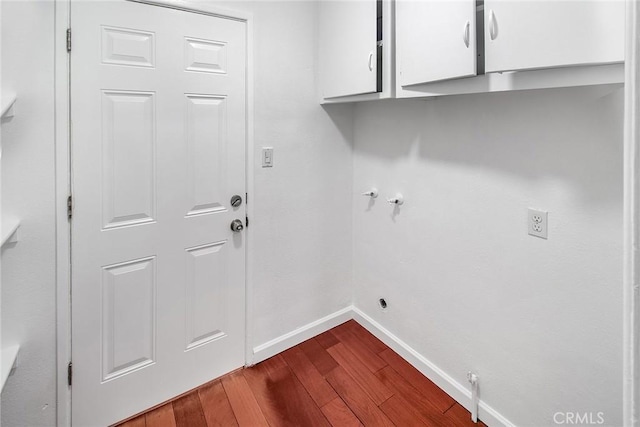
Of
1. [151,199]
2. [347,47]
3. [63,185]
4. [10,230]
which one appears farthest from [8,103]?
[347,47]

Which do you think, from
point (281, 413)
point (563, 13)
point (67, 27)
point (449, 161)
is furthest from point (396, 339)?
point (67, 27)

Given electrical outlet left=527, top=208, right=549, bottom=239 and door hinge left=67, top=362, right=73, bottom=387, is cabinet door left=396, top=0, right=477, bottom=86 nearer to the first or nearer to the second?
electrical outlet left=527, top=208, right=549, bottom=239

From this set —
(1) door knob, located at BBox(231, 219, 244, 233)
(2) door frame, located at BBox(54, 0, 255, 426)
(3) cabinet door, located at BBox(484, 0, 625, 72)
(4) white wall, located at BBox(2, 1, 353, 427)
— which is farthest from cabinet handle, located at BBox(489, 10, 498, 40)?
(1) door knob, located at BBox(231, 219, 244, 233)

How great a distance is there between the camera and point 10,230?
44.5 inches

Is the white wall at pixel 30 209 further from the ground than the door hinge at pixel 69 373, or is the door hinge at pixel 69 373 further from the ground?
the white wall at pixel 30 209

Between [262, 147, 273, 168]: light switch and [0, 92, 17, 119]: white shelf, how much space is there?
1046 mm

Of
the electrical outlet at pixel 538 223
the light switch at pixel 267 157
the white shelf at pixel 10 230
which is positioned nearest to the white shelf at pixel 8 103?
the white shelf at pixel 10 230

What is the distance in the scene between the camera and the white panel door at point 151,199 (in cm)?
135

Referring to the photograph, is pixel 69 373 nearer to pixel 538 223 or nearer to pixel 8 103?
pixel 8 103

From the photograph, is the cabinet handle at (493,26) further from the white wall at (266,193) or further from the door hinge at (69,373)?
the door hinge at (69,373)

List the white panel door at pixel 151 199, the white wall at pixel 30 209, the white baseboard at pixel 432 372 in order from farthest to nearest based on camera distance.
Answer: the white baseboard at pixel 432 372 < the white panel door at pixel 151 199 < the white wall at pixel 30 209

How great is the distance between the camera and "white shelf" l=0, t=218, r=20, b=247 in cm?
110

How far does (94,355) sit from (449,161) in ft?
6.44

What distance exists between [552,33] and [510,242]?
818mm
